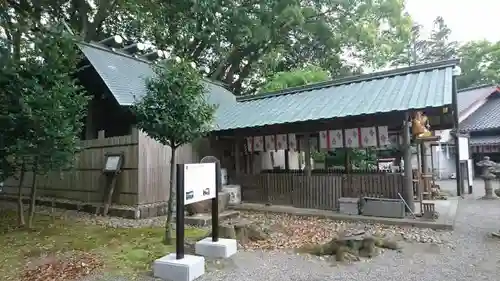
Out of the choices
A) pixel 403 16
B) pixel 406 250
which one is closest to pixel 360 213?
pixel 406 250

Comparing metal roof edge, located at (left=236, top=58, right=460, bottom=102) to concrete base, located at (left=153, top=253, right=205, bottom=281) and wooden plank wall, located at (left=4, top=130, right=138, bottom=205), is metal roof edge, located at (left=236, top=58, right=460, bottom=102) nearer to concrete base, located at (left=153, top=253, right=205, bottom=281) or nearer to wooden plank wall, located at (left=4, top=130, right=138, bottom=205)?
wooden plank wall, located at (left=4, top=130, right=138, bottom=205)

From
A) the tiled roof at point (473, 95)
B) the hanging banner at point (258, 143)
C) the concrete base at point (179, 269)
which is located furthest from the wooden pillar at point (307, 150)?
the tiled roof at point (473, 95)

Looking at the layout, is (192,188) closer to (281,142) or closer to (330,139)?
(330,139)

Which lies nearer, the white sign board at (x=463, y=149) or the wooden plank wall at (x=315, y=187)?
the wooden plank wall at (x=315, y=187)

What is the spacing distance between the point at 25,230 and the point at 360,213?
24.7ft

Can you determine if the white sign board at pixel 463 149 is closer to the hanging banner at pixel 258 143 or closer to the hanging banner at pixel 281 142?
the hanging banner at pixel 281 142

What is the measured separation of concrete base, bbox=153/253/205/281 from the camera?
423cm

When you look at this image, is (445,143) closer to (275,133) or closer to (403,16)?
(403,16)

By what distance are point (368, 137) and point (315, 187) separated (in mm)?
2000

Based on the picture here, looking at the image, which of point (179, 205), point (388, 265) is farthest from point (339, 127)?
point (179, 205)

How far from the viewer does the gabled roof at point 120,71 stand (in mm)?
9375

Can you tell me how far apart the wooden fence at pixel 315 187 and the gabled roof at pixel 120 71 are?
3122mm

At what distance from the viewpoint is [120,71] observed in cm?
1084

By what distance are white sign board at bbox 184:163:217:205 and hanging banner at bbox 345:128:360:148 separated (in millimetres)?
4596
